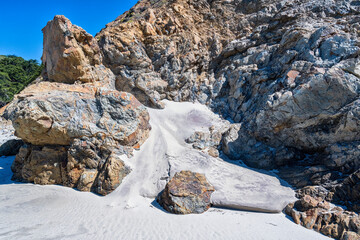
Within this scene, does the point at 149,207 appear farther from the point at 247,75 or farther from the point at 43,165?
the point at 247,75

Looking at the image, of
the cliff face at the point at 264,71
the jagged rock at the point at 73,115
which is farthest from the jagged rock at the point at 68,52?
the cliff face at the point at 264,71

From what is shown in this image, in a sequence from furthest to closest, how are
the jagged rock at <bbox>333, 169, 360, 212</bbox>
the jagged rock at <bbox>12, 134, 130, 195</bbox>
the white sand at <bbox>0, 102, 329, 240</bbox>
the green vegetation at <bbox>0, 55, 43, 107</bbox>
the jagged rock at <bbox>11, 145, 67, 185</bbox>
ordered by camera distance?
the green vegetation at <bbox>0, 55, 43, 107</bbox>, the jagged rock at <bbox>11, 145, 67, 185</bbox>, the jagged rock at <bbox>12, 134, 130, 195</bbox>, the jagged rock at <bbox>333, 169, 360, 212</bbox>, the white sand at <bbox>0, 102, 329, 240</bbox>

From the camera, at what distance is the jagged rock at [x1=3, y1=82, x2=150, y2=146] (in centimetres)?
869

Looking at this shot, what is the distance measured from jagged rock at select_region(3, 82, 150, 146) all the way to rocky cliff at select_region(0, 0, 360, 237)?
0.23ft

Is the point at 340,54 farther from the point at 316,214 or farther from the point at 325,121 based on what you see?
the point at 316,214

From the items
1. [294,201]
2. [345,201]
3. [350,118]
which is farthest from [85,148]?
[350,118]

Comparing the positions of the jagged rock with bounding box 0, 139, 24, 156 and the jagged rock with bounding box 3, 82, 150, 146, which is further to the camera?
the jagged rock with bounding box 0, 139, 24, 156

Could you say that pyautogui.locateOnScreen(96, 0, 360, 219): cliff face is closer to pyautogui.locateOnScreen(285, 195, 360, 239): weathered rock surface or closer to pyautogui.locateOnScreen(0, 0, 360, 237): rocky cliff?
pyautogui.locateOnScreen(0, 0, 360, 237): rocky cliff

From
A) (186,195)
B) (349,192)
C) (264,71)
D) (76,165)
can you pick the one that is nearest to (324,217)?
(349,192)

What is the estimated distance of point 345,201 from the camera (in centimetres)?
698

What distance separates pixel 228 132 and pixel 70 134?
893cm

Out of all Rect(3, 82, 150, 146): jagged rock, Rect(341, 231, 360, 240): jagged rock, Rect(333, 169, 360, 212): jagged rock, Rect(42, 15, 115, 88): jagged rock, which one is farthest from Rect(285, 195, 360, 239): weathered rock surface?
Rect(42, 15, 115, 88): jagged rock

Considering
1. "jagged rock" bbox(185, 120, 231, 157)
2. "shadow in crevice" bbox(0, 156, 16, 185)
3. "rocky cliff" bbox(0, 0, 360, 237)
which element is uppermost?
"rocky cliff" bbox(0, 0, 360, 237)

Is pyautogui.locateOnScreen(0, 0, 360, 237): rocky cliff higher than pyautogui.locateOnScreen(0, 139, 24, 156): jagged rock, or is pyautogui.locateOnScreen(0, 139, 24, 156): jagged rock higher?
pyautogui.locateOnScreen(0, 0, 360, 237): rocky cliff
